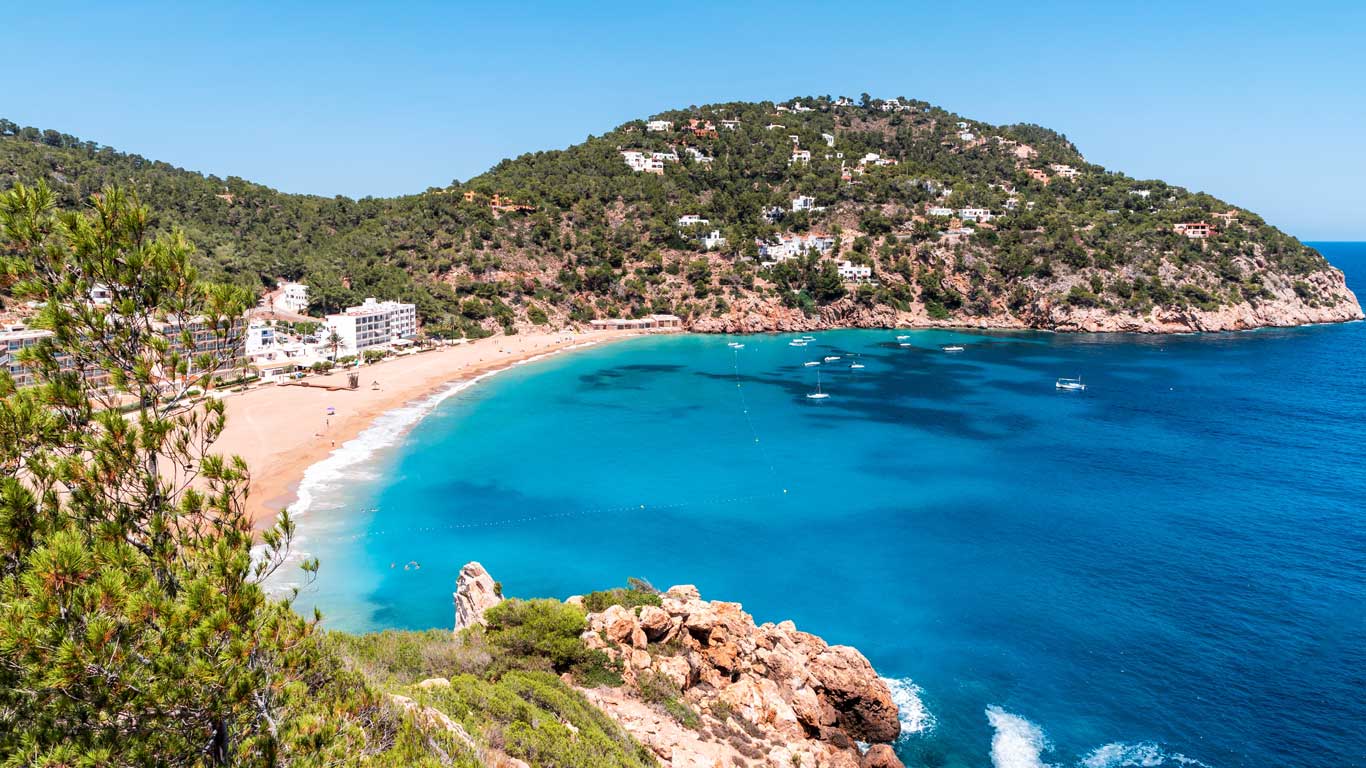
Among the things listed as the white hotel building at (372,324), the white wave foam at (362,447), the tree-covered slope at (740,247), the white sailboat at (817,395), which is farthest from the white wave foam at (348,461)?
the tree-covered slope at (740,247)

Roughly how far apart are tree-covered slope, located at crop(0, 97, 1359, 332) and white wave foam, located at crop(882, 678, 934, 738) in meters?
71.9

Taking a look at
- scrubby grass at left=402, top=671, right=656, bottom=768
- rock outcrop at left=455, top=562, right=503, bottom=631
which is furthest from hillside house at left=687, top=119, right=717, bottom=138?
scrubby grass at left=402, top=671, right=656, bottom=768

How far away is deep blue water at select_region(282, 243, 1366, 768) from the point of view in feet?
68.4

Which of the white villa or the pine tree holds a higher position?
the white villa

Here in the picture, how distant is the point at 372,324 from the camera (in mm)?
72562

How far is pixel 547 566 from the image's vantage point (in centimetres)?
2920

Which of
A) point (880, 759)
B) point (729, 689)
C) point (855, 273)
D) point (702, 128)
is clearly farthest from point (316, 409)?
point (702, 128)

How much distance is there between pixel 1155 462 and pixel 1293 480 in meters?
6.15

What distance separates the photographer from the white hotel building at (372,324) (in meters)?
69.2

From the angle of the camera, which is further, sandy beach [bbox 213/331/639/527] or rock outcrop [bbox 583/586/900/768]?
sandy beach [bbox 213/331/639/527]

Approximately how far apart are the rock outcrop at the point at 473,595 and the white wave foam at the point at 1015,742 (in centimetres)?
1414

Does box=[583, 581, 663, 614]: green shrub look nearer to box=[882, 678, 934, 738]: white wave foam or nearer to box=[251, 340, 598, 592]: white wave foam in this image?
box=[882, 678, 934, 738]: white wave foam

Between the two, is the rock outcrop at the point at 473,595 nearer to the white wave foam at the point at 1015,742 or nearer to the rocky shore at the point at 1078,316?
the white wave foam at the point at 1015,742

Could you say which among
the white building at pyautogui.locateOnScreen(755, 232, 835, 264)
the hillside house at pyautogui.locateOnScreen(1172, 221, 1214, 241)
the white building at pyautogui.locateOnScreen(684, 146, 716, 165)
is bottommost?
the white building at pyautogui.locateOnScreen(755, 232, 835, 264)
